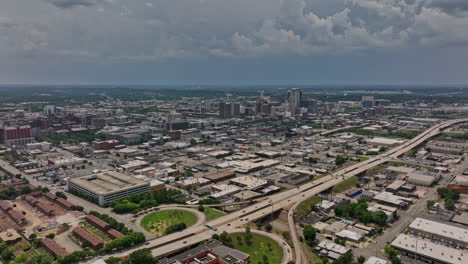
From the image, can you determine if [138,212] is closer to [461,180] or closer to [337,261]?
[337,261]

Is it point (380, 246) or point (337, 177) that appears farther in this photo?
point (337, 177)

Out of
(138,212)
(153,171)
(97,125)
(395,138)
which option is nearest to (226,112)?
(97,125)

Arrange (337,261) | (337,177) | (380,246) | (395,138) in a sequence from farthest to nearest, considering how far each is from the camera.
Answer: (395,138) < (337,177) < (380,246) < (337,261)

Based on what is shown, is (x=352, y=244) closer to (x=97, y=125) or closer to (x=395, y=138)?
(x=395, y=138)

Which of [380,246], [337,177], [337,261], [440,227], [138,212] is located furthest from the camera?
[337,177]

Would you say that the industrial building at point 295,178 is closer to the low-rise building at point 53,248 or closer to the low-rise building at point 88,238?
the low-rise building at point 88,238
